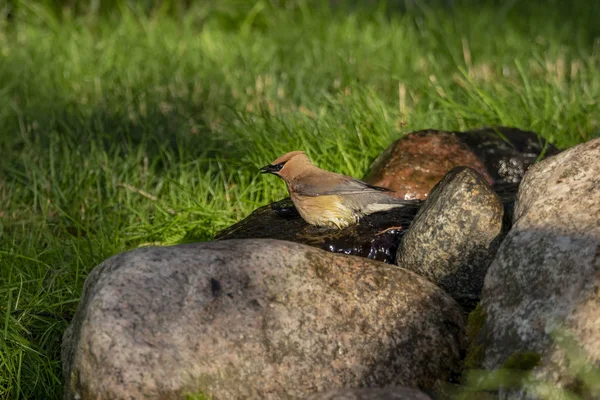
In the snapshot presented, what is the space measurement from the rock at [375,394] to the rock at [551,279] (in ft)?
1.47

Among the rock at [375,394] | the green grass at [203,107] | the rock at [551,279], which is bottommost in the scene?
the green grass at [203,107]

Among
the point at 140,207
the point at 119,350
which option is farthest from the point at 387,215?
the point at 119,350

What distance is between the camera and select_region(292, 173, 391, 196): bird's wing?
525 centimetres

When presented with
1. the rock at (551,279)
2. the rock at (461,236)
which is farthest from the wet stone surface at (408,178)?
the rock at (551,279)

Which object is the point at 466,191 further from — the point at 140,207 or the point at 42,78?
the point at 42,78

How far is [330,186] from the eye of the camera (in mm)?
5352

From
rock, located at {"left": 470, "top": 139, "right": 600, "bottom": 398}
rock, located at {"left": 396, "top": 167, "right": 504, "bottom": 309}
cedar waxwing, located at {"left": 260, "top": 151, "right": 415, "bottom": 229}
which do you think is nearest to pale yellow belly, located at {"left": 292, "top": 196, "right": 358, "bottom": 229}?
cedar waxwing, located at {"left": 260, "top": 151, "right": 415, "bottom": 229}

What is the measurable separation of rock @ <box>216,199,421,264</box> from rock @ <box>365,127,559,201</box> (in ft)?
1.11

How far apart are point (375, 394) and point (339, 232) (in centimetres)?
191

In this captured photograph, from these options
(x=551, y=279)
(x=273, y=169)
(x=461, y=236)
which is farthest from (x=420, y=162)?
(x=551, y=279)

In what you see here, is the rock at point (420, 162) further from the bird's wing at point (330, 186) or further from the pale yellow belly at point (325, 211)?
the pale yellow belly at point (325, 211)

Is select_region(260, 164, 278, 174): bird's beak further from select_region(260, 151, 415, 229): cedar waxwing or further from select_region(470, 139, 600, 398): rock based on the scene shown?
select_region(470, 139, 600, 398): rock

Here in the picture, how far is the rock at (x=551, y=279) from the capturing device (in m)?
3.36

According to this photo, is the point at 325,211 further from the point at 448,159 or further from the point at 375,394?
the point at 375,394
